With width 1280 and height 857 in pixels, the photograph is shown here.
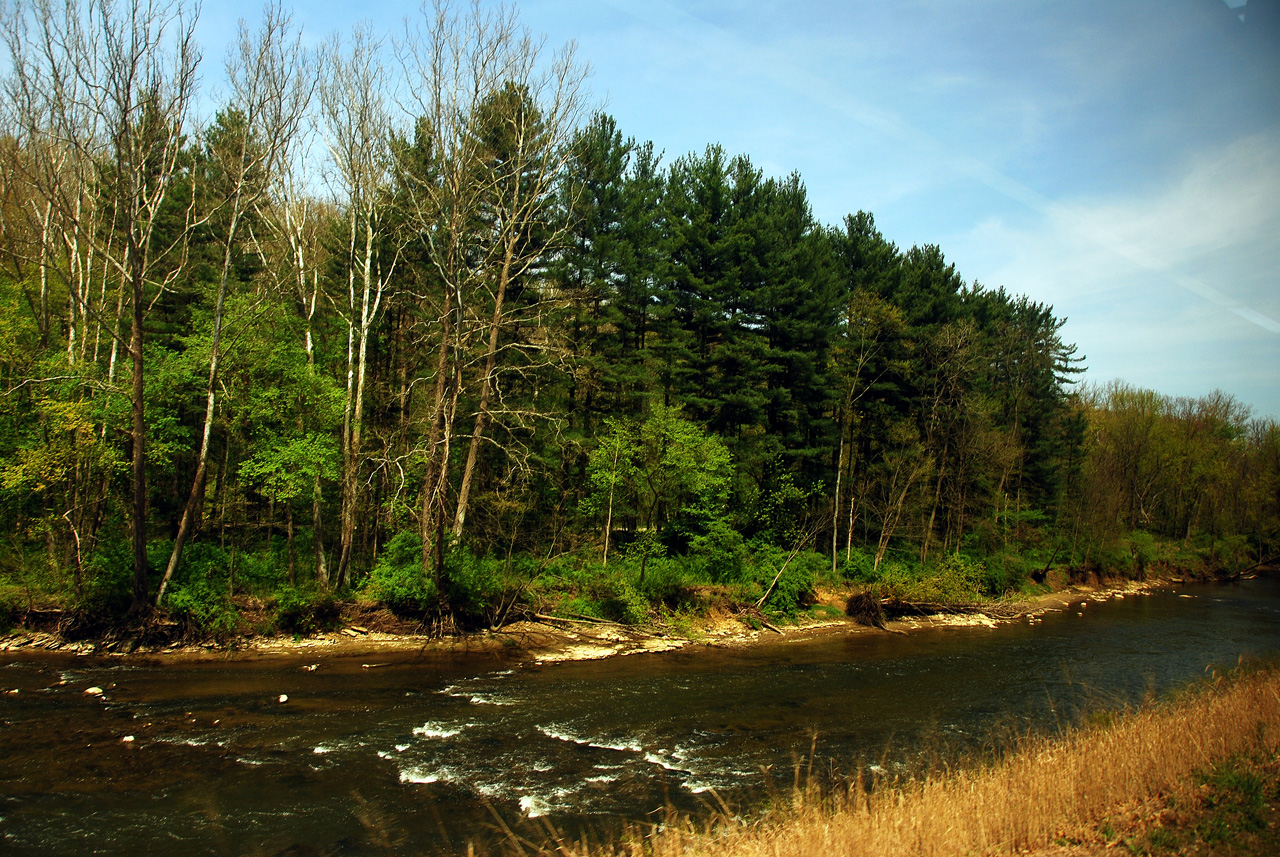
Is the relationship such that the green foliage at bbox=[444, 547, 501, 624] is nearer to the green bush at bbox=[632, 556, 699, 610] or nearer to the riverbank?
the riverbank

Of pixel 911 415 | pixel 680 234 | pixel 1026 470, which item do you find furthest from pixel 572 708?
pixel 1026 470

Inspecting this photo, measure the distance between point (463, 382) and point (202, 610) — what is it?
993cm

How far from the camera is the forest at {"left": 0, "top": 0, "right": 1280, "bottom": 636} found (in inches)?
747

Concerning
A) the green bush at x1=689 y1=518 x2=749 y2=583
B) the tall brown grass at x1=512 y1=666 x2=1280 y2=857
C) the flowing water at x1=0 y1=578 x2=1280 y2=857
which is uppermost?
the green bush at x1=689 y1=518 x2=749 y2=583

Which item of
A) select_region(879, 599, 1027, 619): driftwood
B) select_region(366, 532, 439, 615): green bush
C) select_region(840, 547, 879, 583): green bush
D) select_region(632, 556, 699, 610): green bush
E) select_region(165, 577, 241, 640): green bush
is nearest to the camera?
select_region(165, 577, 241, 640): green bush

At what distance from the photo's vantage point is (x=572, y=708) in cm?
1498

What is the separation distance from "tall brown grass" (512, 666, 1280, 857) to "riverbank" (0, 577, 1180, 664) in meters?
11.3

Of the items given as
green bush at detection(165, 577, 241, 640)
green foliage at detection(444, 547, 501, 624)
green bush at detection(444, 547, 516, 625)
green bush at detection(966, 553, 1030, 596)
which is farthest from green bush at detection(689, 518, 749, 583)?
green bush at detection(165, 577, 241, 640)

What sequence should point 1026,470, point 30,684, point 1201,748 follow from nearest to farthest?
point 1201,748 < point 30,684 < point 1026,470

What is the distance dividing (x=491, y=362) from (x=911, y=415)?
2033 cm

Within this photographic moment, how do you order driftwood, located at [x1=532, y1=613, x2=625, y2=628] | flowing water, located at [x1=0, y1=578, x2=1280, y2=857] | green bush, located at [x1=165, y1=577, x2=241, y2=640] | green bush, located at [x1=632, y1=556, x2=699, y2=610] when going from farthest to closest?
1. green bush, located at [x1=632, y1=556, x2=699, y2=610]
2. driftwood, located at [x1=532, y1=613, x2=625, y2=628]
3. green bush, located at [x1=165, y1=577, x2=241, y2=640]
4. flowing water, located at [x1=0, y1=578, x2=1280, y2=857]

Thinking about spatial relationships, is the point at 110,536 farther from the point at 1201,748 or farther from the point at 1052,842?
the point at 1201,748

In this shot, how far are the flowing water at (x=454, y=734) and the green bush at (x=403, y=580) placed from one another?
92.8 inches

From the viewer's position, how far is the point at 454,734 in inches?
515
